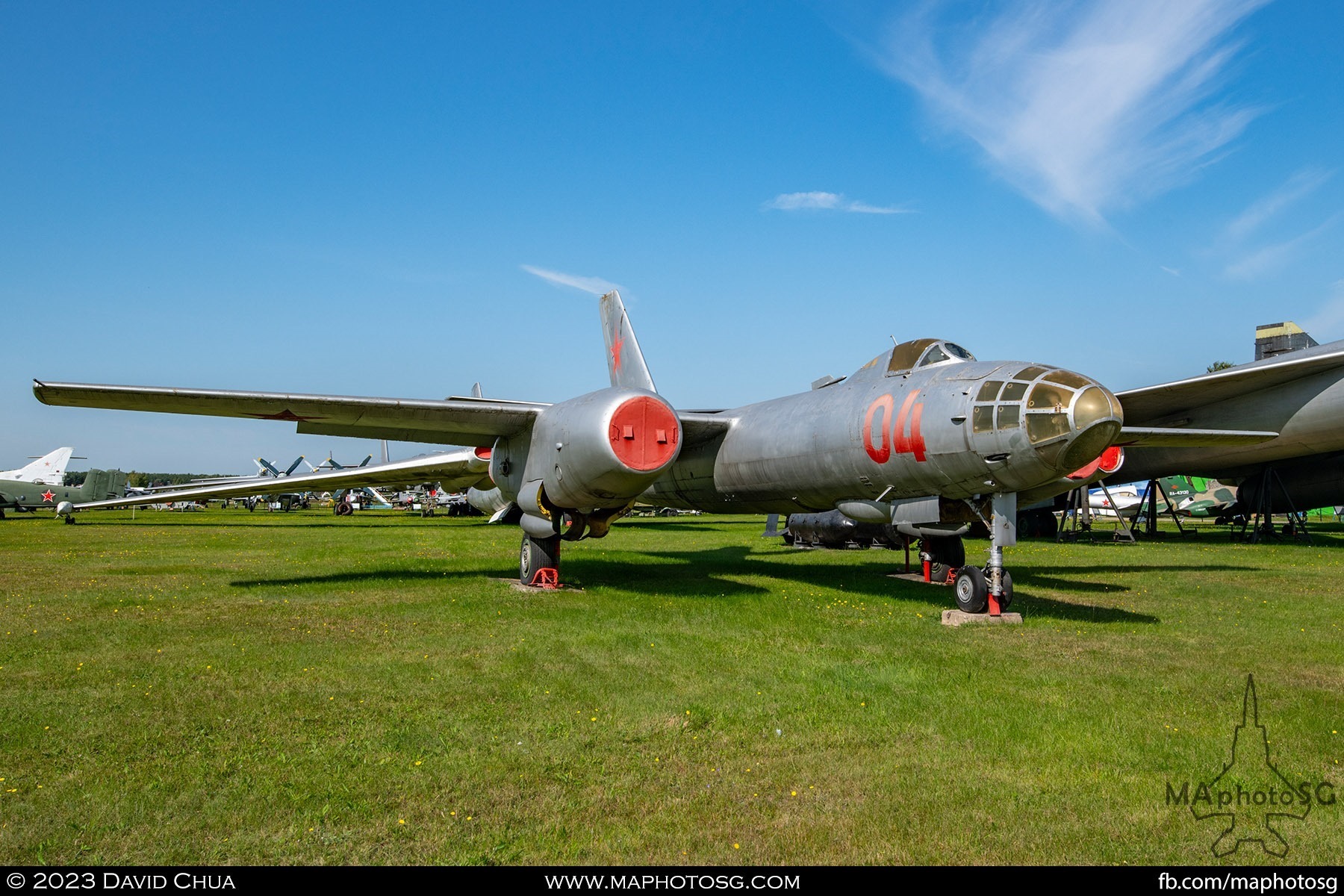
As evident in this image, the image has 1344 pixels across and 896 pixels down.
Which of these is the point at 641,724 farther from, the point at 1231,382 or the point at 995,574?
the point at 1231,382

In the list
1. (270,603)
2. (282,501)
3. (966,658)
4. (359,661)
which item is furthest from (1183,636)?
(282,501)

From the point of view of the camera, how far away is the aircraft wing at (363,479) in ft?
50.3

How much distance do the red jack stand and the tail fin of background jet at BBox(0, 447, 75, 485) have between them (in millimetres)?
45642

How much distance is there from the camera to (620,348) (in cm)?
1625

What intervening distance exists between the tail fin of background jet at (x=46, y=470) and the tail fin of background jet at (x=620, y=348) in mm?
43438

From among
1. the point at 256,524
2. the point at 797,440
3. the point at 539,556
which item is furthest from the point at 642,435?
the point at 256,524

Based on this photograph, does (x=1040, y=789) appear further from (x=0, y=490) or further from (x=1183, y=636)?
(x=0, y=490)

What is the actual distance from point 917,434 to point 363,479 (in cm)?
1266

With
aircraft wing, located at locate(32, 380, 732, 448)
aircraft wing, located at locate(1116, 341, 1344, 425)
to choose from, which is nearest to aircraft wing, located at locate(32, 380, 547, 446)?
aircraft wing, located at locate(32, 380, 732, 448)

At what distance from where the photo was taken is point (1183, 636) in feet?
28.6

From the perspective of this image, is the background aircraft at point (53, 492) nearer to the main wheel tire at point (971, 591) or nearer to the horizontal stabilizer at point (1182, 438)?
the main wheel tire at point (971, 591)

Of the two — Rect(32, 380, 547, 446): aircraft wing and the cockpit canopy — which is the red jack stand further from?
the cockpit canopy

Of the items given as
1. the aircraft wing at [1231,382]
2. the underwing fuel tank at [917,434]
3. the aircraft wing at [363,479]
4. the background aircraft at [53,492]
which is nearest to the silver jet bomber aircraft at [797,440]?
the underwing fuel tank at [917,434]

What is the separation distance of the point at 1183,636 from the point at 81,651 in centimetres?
1123
